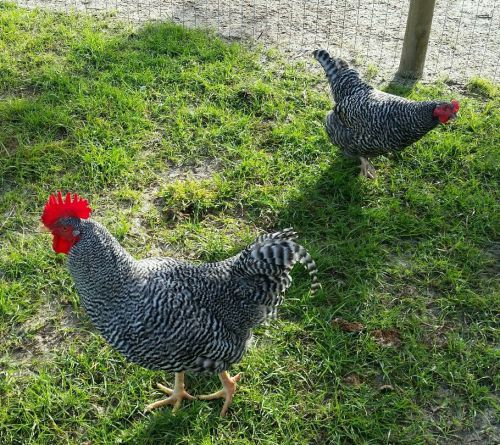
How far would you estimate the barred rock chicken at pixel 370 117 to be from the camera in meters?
5.15

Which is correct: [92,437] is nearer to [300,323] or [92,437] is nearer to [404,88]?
[300,323]

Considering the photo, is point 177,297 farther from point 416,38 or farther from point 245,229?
point 416,38

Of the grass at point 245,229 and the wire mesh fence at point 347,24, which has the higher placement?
the wire mesh fence at point 347,24

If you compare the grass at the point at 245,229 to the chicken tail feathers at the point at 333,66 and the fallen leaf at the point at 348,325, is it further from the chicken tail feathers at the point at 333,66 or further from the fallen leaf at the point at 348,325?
the chicken tail feathers at the point at 333,66

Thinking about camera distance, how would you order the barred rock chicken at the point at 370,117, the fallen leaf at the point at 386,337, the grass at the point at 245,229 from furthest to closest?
the barred rock chicken at the point at 370,117 < the fallen leaf at the point at 386,337 < the grass at the point at 245,229

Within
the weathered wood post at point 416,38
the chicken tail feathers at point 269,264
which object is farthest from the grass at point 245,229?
the chicken tail feathers at point 269,264

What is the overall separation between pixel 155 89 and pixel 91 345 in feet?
11.7

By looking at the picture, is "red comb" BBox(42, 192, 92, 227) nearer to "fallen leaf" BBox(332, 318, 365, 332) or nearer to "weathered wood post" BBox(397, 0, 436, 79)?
"fallen leaf" BBox(332, 318, 365, 332)

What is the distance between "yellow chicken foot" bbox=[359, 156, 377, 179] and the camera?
5.67m

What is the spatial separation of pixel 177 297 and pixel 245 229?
1751mm

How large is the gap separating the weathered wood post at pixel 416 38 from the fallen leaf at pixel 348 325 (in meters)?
3.82

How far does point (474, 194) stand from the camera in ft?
18.2

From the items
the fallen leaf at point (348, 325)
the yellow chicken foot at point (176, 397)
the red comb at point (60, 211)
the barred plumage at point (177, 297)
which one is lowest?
the yellow chicken foot at point (176, 397)

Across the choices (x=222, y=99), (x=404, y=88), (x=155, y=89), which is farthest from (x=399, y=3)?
(x=155, y=89)
